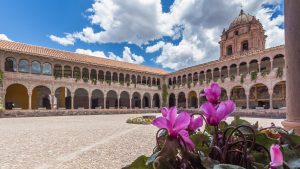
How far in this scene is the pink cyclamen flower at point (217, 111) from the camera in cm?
93

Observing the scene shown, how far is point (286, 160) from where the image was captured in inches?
36.2

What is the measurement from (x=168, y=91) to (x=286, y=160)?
38.1 meters

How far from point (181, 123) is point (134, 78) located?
36.3m

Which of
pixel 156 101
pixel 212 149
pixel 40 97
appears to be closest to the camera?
pixel 212 149

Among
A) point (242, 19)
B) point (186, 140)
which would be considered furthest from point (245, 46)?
point (186, 140)

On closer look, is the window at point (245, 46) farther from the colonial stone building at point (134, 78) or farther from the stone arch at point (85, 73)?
the stone arch at point (85, 73)

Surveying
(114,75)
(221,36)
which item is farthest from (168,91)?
(221,36)

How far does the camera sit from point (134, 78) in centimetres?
3697

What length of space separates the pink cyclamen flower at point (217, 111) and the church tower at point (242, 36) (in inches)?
1421

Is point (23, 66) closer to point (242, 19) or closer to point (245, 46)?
point (245, 46)

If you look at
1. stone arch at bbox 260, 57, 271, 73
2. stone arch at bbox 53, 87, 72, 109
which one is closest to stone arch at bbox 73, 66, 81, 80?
stone arch at bbox 53, 87, 72, 109

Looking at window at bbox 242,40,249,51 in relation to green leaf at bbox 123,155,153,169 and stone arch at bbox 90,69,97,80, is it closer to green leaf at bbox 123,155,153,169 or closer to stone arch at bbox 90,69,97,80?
stone arch at bbox 90,69,97,80

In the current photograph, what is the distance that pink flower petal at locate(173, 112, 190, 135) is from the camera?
0.83 metres

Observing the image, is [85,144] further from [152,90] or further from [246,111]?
[152,90]
